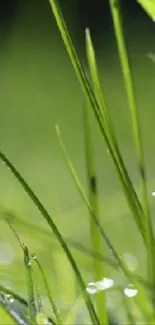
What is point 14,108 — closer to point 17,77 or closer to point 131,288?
point 17,77

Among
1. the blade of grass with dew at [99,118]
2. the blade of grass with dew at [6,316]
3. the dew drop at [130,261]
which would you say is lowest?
the blade of grass with dew at [6,316]

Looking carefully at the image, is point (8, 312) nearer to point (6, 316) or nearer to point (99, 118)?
point (6, 316)

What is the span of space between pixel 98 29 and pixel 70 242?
136mm

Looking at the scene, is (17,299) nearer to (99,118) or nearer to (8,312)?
(8,312)

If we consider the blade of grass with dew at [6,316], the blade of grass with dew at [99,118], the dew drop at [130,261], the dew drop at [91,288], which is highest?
the blade of grass with dew at [99,118]

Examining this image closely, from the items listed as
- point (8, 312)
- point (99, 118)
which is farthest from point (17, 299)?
point (99, 118)

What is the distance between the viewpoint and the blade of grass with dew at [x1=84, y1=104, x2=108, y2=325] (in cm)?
27

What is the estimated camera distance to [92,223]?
29 cm

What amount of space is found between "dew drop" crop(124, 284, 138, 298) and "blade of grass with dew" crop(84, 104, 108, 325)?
0.01 m

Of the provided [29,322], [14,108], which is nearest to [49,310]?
[29,322]

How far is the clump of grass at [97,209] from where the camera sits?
0.80 feet

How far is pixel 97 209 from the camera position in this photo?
0.29 meters

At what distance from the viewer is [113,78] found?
1.03 feet

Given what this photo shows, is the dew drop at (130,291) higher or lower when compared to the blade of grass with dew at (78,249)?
lower
